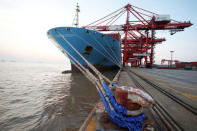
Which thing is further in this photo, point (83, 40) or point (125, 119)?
point (83, 40)

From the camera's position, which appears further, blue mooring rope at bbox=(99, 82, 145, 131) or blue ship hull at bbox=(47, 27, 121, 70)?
blue ship hull at bbox=(47, 27, 121, 70)

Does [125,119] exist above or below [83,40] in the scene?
below

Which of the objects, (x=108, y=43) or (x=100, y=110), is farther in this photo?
(x=108, y=43)

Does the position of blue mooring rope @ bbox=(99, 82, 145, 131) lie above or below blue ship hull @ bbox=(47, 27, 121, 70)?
below

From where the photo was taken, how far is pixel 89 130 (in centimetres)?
105

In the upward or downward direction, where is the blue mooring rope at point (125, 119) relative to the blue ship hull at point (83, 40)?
downward

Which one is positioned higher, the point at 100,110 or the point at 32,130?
the point at 100,110

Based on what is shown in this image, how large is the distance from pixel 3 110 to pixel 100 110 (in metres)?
3.04

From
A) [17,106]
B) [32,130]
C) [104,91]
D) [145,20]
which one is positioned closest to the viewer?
A: [104,91]

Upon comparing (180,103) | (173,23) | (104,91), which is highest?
(173,23)

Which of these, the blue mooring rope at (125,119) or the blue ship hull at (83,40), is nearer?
the blue mooring rope at (125,119)

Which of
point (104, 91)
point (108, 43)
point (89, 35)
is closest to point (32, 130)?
point (104, 91)

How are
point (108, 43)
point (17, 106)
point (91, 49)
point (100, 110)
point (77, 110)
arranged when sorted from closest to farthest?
point (100, 110), point (77, 110), point (17, 106), point (91, 49), point (108, 43)

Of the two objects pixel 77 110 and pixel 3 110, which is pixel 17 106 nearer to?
pixel 3 110
